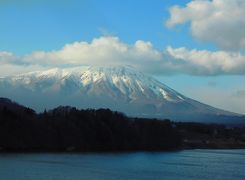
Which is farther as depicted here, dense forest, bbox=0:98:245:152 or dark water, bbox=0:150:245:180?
dense forest, bbox=0:98:245:152

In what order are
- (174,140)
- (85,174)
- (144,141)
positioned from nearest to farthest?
(85,174) < (144,141) < (174,140)

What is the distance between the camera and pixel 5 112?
5788 cm

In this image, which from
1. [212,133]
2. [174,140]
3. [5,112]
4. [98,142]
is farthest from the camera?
[212,133]

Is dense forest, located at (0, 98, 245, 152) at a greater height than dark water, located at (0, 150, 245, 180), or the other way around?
dense forest, located at (0, 98, 245, 152)

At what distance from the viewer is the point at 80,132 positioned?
62750 mm

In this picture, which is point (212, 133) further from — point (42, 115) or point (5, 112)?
point (5, 112)

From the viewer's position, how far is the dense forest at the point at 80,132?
188 feet

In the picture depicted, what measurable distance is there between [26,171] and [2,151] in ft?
68.4

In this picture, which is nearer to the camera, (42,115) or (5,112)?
(5,112)

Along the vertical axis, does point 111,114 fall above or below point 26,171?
above

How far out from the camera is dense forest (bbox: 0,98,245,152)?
57.4 metres

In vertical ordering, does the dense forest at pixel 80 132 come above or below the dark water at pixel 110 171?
above

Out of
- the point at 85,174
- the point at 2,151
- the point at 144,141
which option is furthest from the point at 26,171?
the point at 144,141

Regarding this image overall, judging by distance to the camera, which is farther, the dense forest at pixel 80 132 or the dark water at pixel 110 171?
the dense forest at pixel 80 132
